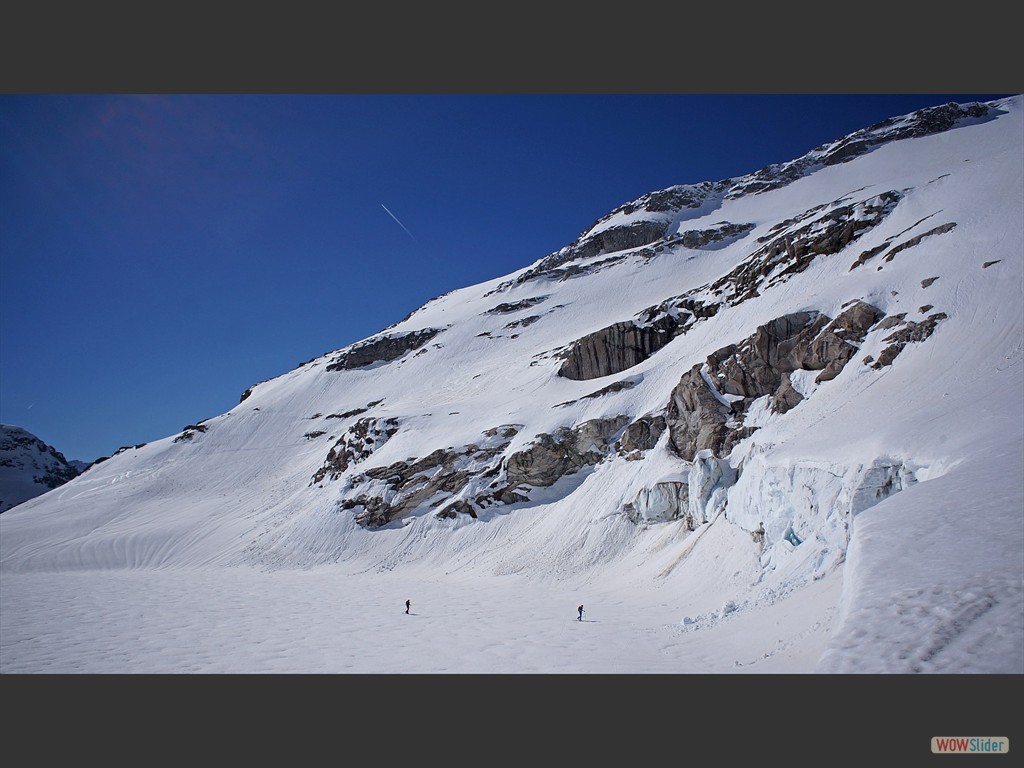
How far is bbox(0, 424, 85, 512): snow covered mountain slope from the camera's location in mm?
118000

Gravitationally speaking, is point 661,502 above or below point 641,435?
below

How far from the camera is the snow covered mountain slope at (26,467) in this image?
118000mm

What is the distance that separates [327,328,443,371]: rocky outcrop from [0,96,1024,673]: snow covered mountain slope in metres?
10.1

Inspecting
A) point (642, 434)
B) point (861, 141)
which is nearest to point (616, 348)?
point (642, 434)

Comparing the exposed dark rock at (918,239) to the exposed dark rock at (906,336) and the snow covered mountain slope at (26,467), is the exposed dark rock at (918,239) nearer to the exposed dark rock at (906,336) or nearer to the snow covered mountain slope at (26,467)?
the exposed dark rock at (906,336)

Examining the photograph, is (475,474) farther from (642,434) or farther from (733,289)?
(733,289)

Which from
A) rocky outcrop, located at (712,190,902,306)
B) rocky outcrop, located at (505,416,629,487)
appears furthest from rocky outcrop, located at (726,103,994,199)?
rocky outcrop, located at (505,416,629,487)

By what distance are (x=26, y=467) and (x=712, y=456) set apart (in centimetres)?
17552

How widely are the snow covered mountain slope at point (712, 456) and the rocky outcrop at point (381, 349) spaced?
10.1m

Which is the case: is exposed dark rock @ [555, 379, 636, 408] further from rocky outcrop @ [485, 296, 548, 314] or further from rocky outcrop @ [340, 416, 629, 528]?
rocky outcrop @ [485, 296, 548, 314]

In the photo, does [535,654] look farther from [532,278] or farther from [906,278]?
[532,278]

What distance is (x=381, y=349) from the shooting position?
9500 centimetres

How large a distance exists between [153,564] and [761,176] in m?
144

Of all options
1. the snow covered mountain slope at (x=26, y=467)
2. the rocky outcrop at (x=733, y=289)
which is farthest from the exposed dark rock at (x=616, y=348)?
the snow covered mountain slope at (x=26, y=467)
